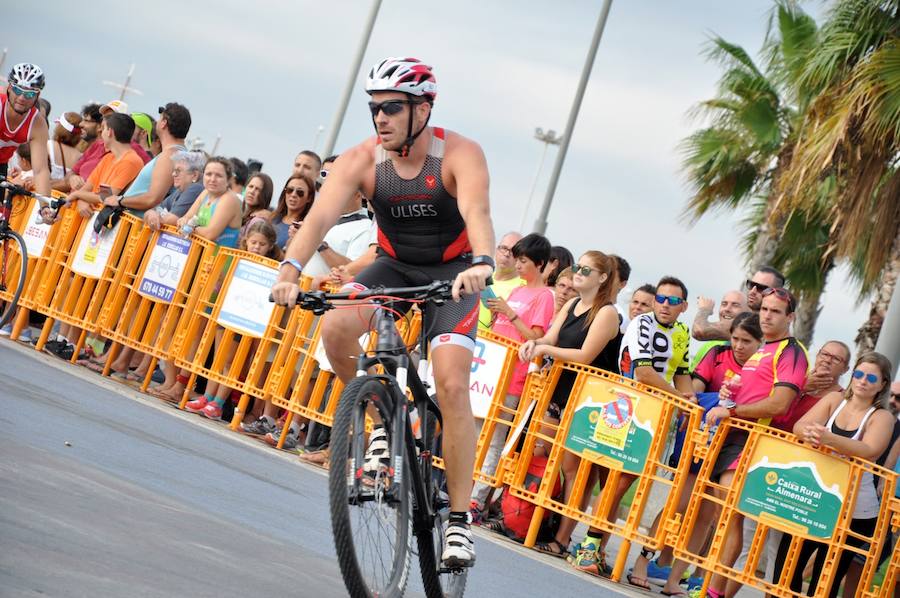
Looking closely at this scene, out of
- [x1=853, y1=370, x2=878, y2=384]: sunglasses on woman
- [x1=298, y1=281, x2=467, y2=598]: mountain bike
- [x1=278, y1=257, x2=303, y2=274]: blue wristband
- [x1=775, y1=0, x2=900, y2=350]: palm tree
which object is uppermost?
[x1=775, y1=0, x2=900, y2=350]: palm tree

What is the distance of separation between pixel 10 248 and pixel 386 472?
925 centimetres

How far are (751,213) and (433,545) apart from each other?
21.9 meters

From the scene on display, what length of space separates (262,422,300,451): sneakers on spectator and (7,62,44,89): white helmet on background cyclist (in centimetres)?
391

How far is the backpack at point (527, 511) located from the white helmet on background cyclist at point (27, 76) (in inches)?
229

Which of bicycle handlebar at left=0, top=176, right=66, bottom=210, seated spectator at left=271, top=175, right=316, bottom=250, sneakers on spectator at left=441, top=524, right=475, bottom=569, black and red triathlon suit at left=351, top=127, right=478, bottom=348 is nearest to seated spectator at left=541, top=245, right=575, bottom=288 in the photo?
seated spectator at left=271, top=175, right=316, bottom=250

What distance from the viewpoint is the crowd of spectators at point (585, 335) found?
34.3ft

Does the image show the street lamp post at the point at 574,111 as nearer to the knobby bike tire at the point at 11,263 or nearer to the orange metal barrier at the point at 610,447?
the knobby bike tire at the point at 11,263

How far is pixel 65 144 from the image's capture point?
57.5ft

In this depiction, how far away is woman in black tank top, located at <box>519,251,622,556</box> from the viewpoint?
11367 millimetres

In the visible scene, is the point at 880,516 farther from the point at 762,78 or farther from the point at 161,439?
the point at 762,78

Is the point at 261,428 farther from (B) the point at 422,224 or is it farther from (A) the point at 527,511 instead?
(B) the point at 422,224

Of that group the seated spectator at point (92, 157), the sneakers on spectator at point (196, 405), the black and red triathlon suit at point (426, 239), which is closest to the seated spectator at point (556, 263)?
the sneakers on spectator at point (196, 405)

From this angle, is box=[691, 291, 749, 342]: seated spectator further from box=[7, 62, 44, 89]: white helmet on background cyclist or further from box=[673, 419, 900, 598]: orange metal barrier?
box=[7, 62, 44, 89]: white helmet on background cyclist

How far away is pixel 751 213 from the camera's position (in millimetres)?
27266
